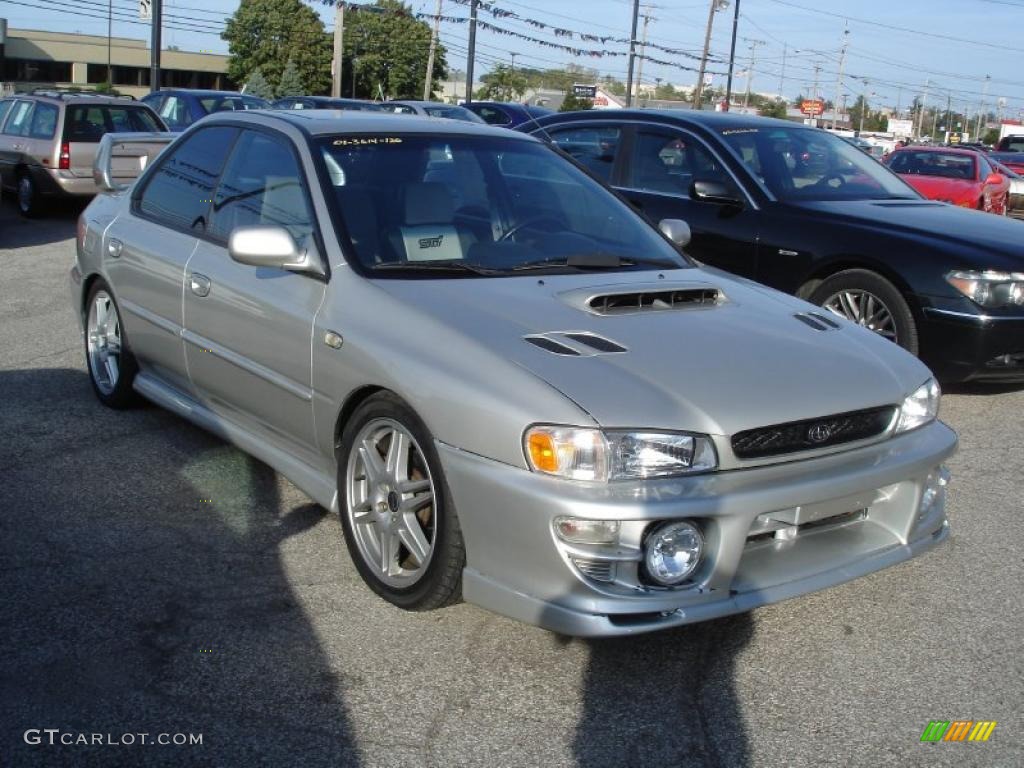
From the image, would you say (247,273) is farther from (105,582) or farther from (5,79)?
(5,79)

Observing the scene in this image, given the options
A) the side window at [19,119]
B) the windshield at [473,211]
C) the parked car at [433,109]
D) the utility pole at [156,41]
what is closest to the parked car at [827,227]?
the windshield at [473,211]

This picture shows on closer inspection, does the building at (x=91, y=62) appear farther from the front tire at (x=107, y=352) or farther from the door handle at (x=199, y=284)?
the door handle at (x=199, y=284)

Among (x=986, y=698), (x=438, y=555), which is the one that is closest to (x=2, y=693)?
(x=438, y=555)

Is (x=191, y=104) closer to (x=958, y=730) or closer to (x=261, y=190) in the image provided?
(x=261, y=190)

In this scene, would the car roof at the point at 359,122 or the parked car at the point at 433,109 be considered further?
the parked car at the point at 433,109

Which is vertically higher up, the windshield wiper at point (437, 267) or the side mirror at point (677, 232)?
the side mirror at point (677, 232)

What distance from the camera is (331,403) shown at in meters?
3.92

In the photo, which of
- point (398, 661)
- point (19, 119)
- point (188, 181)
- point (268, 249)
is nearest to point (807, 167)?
point (188, 181)

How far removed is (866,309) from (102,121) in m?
11.4

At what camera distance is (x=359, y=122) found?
186 inches

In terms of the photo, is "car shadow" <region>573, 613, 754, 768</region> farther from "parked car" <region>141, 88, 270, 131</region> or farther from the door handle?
"parked car" <region>141, 88, 270, 131</region>

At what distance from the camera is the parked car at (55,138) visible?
46.8 ft

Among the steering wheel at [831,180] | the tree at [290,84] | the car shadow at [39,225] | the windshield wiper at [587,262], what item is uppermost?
the tree at [290,84]

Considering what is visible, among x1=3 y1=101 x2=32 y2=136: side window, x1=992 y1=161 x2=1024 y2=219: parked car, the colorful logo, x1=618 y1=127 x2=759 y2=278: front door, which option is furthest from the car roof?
x1=992 y1=161 x2=1024 y2=219: parked car
